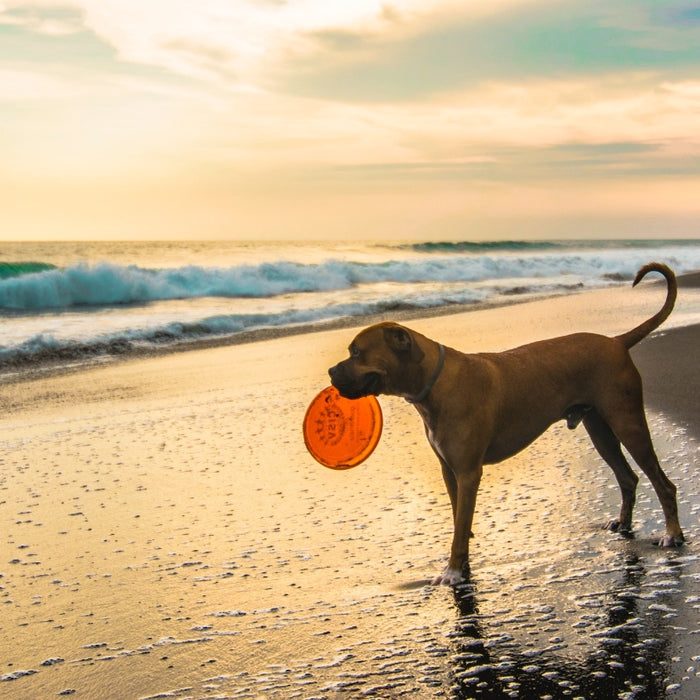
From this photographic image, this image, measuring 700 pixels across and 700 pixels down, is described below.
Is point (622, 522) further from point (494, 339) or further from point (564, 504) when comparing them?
point (494, 339)

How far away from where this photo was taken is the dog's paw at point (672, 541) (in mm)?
4043

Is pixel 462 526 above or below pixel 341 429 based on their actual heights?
below

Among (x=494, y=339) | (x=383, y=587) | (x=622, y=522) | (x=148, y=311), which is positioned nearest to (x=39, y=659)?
(x=383, y=587)

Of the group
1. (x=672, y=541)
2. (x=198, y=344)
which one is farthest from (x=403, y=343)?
(x=198, y=344)

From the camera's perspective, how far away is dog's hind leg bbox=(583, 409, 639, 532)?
4.33 metres

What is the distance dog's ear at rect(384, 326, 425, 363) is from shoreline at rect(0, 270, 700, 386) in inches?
334

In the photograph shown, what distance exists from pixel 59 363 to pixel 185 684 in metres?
10.8

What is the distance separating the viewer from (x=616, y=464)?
4539 mm

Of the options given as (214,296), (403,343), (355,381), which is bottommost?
(355,381)

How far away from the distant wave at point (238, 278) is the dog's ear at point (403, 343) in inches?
844

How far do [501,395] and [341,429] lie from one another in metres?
1.02

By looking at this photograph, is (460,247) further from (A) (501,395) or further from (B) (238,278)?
(A) (501,395)

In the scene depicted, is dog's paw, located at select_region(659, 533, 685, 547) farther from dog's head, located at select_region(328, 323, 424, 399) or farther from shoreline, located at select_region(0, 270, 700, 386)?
shoreline, located at select_region(0, 270, 700, 386)

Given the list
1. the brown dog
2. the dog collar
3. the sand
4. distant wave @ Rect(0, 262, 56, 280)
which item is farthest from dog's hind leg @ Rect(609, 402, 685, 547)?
distant wave @ Rect(0, 262, 56, 280)
